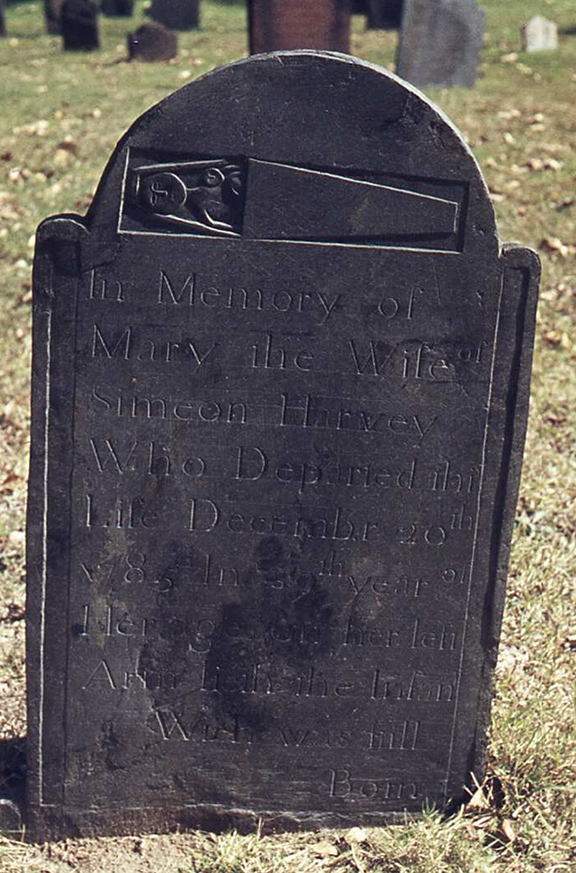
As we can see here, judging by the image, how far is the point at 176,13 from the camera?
18.4 metres

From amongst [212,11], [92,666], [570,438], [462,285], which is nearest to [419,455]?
[462,285]

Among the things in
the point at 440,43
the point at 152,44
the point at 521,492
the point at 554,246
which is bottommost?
the point at 521,492

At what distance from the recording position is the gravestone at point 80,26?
15625mm

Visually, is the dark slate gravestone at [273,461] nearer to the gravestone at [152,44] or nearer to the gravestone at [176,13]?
the gravestone at [152,44]

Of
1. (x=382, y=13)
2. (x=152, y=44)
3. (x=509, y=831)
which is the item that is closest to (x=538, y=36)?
(x=382, y=13)

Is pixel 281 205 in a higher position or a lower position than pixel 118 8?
lower

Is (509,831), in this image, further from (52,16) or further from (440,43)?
(52,16)

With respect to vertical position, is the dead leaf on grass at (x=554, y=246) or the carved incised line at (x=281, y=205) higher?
the carved incised line at (x=281, y=205)

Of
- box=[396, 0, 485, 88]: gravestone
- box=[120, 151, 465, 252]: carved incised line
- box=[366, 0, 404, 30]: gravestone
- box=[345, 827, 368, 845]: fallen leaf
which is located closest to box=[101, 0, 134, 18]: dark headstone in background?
box=[366, 0, 404, 30]: gravestone

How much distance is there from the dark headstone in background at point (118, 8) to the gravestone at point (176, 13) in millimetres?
1849

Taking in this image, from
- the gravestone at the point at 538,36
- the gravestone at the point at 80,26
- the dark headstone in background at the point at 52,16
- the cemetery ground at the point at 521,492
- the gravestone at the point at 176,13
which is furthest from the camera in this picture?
the dark headstone in background at the point at 52,16

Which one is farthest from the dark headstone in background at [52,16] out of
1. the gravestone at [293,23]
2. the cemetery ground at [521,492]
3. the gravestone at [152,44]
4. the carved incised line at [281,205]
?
the carved incised line at [281,205]

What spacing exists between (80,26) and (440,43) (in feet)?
20.2

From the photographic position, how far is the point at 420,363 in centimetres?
293
